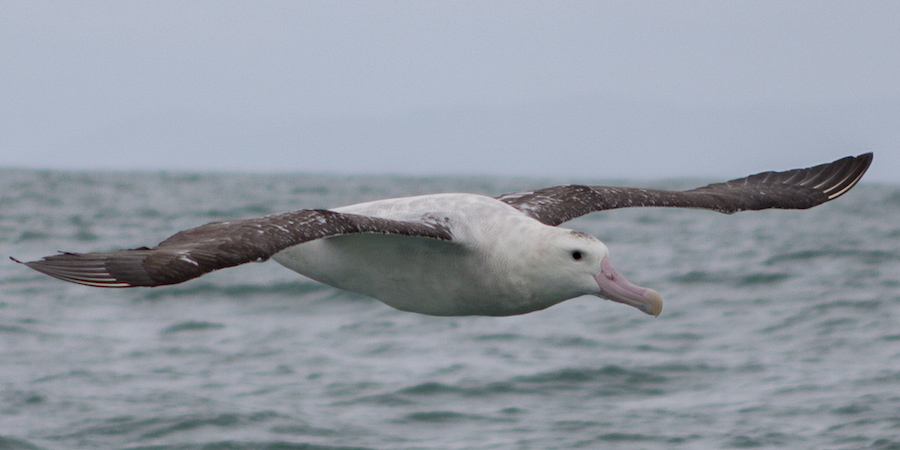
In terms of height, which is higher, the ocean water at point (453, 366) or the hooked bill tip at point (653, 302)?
the hooked bill tip at point (653, 302)

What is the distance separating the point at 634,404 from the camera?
13.1 meters

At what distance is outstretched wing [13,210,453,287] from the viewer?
6.56m

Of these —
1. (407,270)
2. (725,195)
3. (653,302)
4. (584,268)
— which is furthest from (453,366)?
(653,302)

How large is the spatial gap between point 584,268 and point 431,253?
4.22ft

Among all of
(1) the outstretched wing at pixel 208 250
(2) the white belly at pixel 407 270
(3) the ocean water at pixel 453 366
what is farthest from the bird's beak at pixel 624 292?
(3) the ocean water at pixel 453 366

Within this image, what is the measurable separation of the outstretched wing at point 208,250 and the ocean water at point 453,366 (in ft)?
15.6

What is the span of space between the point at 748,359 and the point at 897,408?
3222 millimetres

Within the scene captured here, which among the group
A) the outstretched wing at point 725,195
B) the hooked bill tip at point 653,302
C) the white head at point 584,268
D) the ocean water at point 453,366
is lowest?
the ocean water at point 453,366

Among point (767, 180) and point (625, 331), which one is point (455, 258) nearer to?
point (767, 180)

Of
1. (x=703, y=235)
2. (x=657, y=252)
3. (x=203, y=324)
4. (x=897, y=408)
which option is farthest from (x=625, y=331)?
(x=703, y=235)

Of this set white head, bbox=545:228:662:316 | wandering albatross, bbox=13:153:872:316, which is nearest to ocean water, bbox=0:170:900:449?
wandering albatross, bbox=13:153:872:316

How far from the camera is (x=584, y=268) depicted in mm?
7582

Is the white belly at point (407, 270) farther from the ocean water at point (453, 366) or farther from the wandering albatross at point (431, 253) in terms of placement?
the ocean water at point (453, 366)

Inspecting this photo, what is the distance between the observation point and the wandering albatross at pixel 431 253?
6.77 meters
